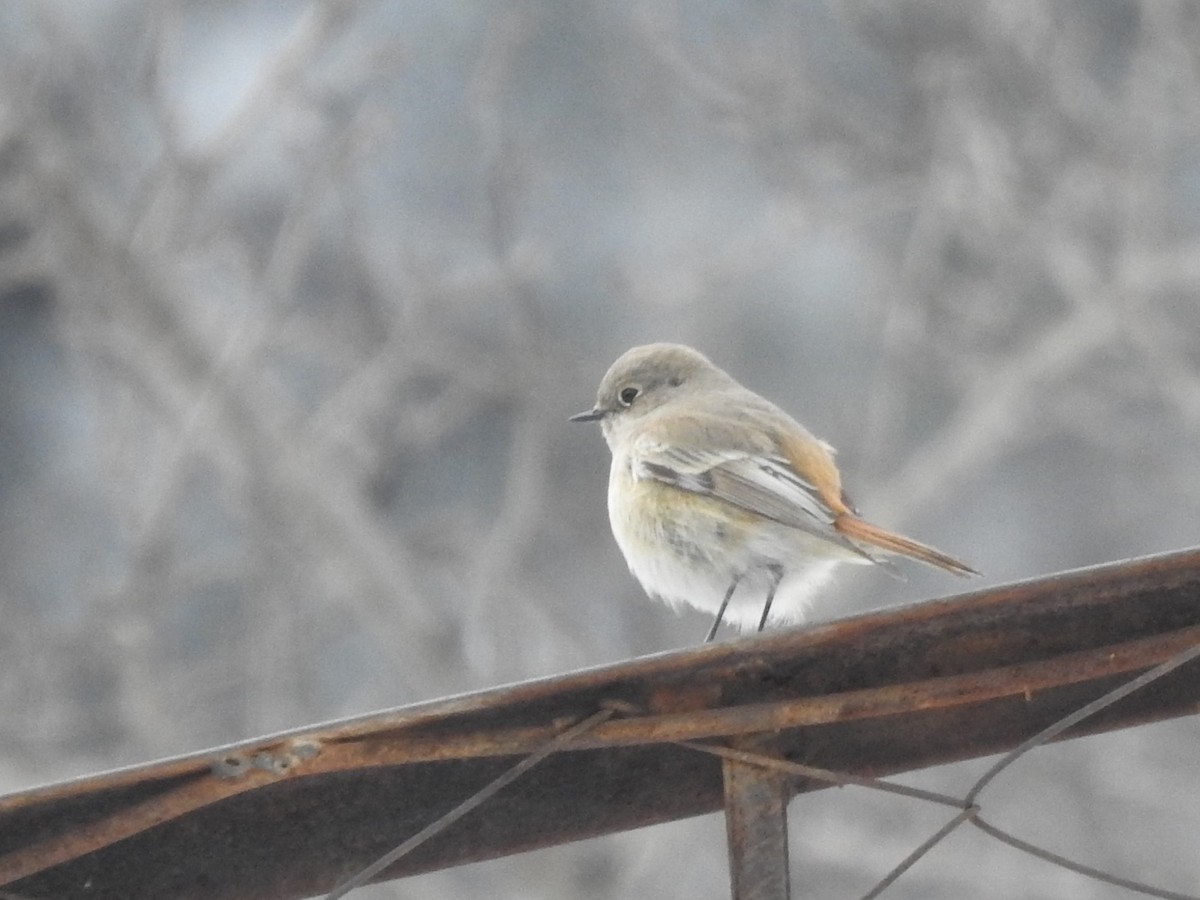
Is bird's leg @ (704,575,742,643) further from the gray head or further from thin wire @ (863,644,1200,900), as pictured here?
thin wire @ (863,644,1200,900)

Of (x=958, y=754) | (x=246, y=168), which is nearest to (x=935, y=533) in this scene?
(x=246, y=168)

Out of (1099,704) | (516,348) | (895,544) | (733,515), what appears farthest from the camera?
(516,348)

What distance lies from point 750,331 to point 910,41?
14.9 ft

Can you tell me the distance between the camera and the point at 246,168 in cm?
1261

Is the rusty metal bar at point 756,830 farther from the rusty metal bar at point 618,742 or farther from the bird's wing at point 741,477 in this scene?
the bird's wing at point 741,477

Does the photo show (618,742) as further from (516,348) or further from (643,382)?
(516,348)

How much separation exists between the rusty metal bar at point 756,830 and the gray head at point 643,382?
3.00 meters

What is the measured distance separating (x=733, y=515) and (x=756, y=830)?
2155 millimetres

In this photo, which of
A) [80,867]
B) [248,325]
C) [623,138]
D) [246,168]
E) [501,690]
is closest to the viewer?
[501,690]

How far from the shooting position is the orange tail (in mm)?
4074

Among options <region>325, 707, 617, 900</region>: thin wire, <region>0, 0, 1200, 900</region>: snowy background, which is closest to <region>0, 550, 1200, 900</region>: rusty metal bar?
<region>325, 707, 617, 900</region>: thin wire

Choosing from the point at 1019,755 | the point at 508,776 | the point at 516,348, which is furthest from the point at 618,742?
the point at 516,348

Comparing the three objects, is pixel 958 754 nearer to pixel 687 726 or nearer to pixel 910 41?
pixel 687 726

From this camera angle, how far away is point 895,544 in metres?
4.40
